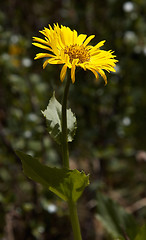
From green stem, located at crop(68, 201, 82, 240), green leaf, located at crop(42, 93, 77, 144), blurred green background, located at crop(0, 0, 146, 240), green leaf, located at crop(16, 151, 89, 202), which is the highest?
blurred green background, located at crop(0, 0, 146, 240)

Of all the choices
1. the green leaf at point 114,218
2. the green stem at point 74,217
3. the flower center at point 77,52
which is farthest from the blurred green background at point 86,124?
the flower center at point 77,52

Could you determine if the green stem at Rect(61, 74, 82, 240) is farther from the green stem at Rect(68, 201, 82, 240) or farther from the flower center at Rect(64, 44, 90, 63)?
the flower center at Rect(64, 44, 90, 63)

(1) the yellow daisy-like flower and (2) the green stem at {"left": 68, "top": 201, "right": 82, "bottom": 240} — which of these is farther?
(2) the green stem at {"left": 68, "top": 201, "right": 82, "bottom": 240}

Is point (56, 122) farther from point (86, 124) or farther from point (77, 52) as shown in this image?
point (86, 124)

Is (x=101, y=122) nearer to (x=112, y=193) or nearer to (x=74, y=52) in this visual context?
(x=112, y=193)

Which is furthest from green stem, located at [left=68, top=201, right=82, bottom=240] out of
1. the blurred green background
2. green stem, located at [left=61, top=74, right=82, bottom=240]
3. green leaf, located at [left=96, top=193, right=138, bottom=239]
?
the blurred green background
